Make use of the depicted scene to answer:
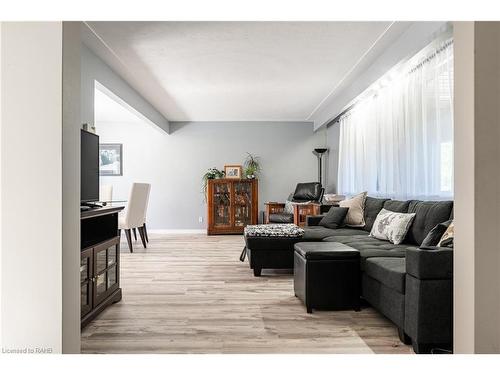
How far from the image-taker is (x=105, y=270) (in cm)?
295

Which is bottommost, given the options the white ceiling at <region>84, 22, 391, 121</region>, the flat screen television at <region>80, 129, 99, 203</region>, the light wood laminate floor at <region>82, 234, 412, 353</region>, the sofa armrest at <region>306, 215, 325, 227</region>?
the light wood laminate floor at <region>82, 234, 412, 353</region>

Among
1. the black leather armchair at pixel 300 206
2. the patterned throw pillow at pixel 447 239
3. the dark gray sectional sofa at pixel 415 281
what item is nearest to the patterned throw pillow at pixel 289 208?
the black leather armchair at pixel 300 206

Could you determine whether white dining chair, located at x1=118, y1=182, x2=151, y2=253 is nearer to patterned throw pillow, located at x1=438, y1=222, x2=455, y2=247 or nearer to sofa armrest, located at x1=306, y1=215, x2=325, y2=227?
sofa armrest, located at x1=306, y1=215, x2=325, y2=227

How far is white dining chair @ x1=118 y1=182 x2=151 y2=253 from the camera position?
5.68m

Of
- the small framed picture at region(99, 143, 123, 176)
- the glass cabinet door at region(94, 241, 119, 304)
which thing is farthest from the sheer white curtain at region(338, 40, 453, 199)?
the small framed picture at region(99, 143, 123, 176)

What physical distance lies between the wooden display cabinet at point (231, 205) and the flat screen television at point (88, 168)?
14.5 ft

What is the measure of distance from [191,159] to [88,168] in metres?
5.15

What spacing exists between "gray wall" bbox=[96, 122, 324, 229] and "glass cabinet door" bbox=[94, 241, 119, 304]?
4.88 meters

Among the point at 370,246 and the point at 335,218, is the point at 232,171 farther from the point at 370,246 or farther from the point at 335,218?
the point at 370,246

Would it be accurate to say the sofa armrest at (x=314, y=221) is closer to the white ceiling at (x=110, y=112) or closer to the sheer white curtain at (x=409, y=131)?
the sheer white curtain at (x=409, y=131)

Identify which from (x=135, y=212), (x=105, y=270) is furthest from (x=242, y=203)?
(x=105, y=270)

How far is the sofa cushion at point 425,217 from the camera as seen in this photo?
3080 millimetres

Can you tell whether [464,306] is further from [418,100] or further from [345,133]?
[345,133]
